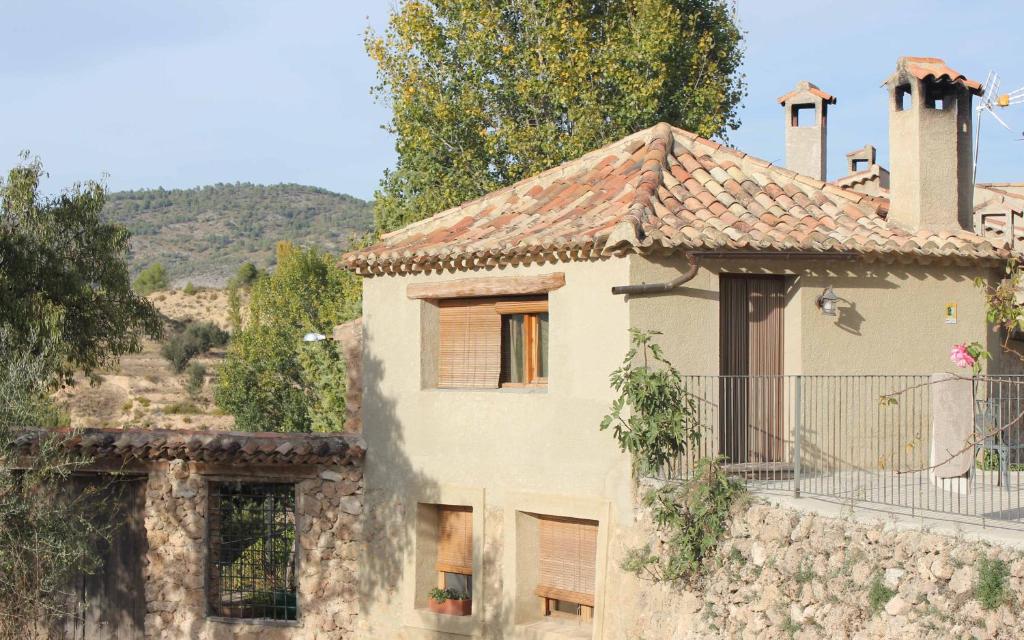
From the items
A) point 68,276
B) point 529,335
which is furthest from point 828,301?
point 68,276

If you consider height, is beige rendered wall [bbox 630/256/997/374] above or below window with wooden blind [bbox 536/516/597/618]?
above

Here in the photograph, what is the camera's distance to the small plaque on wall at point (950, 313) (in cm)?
1440

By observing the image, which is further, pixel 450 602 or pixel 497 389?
pixel 450 602

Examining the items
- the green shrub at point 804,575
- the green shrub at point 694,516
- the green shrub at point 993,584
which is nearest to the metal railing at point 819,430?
the green shrub at point 694,516

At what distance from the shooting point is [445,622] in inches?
580

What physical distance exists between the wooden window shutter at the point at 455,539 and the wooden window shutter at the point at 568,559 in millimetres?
1193

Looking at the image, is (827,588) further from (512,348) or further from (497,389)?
(512,348)

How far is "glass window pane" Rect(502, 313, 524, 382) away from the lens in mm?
14741

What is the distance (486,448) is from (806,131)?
9.86 m

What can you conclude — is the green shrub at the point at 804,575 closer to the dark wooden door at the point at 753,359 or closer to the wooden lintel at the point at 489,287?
the dark wooden door at the point at 753,359

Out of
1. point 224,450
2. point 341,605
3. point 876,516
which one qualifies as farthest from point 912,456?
point 224,450

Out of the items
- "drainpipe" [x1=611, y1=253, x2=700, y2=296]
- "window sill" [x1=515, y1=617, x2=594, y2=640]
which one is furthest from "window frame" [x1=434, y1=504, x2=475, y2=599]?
"drainpipe" [x1=611, y1=253, x2=700, y2=296]

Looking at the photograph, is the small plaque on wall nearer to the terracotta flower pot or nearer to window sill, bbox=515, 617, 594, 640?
window sill, bbox=515, 617, 594, 640

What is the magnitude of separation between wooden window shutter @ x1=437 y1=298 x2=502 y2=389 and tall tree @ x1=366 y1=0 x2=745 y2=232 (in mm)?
9906
